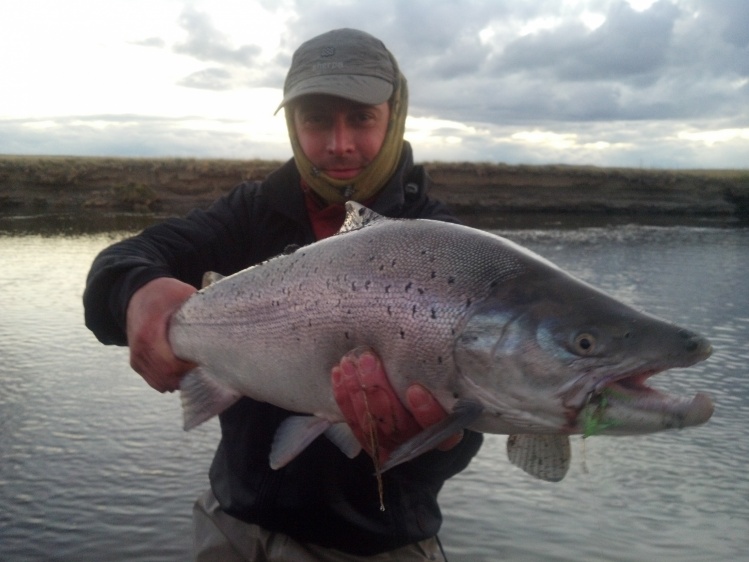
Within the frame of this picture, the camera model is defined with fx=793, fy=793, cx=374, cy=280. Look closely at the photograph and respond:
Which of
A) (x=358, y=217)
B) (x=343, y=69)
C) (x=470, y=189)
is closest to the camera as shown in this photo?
(x=358, y=217)

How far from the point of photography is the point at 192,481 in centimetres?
634

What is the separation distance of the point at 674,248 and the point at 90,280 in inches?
970

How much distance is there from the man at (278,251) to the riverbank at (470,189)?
30.0 m

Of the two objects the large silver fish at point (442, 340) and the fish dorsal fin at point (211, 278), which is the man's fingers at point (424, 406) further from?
the fish dorsal fin at point (211, 278)

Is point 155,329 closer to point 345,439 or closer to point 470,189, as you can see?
point 345,439

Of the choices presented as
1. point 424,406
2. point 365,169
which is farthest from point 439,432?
point 365,169

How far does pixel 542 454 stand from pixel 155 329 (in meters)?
1.41

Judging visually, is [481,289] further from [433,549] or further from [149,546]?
[149,546]

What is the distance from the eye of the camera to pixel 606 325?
2.10m

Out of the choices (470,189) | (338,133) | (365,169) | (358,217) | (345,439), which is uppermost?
(338,133)

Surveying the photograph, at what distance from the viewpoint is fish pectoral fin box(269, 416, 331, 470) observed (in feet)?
8.57

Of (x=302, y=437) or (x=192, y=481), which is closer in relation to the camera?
(x=302, y=437)

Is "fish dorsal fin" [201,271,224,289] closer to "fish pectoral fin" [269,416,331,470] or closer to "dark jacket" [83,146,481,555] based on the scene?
"dark jacket" [83,146,481,555]

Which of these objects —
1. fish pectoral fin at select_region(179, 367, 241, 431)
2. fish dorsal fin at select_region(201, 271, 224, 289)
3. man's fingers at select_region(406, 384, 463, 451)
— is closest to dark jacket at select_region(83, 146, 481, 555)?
fish dorsal fin at select_region(201, 271, 224, 289)
